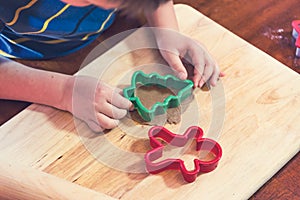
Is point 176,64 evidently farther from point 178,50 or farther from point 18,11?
point 18,11

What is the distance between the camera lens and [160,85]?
81 centimetres

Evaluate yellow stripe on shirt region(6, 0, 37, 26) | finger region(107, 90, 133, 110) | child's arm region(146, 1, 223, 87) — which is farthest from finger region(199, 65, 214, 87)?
yellow stripe on shirt region(6, 0, 37, 26)

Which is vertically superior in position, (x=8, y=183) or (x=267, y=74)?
(x=8, y=183)

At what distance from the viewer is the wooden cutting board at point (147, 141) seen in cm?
70

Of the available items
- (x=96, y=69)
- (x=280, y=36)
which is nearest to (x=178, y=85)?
(x=96, y=69)

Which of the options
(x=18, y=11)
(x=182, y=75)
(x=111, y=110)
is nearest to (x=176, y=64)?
(x=182, y=75)

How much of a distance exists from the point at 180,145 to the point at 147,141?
0.05 m

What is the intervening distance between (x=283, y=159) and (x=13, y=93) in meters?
0.41

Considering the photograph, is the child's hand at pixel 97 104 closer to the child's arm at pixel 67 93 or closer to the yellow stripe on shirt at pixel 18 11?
the child's arm at pixel 67 93

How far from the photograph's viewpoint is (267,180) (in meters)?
0.74

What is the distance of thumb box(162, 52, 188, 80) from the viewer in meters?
0.82

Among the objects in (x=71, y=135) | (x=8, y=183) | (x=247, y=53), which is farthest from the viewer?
(x=247, y=53)

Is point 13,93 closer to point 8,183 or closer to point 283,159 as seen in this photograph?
point 8,183

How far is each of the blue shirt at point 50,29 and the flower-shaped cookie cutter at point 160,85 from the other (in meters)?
0.15
